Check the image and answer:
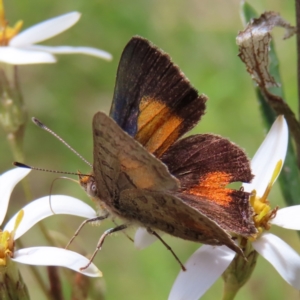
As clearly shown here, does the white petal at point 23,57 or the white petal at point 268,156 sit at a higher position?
the white petal at point 268,156

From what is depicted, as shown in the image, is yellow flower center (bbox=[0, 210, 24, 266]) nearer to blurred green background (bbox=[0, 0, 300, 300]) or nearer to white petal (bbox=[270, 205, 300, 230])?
white petal (bbox=[270, 205, 300, 230])

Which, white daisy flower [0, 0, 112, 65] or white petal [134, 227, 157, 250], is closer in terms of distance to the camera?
white petal [134, 227, 157, 250]

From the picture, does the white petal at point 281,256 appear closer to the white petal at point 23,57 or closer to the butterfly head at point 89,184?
the butterfly head at point 89,184

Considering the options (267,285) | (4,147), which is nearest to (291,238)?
(267,285)

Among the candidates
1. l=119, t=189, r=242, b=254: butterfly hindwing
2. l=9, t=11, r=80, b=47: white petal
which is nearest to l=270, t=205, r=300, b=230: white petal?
l=119, t=189, r=242, b=254: butterfly hindwing

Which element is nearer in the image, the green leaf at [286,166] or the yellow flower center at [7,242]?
the yellow flower center at [7,242]

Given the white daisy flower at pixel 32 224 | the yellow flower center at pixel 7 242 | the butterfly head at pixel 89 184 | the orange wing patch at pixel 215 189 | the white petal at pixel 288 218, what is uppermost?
the white petal at pixel 288 218

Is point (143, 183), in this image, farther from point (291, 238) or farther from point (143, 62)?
point (291, 238)

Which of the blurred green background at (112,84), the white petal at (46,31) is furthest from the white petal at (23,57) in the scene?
the blurred green background at (112,84)
